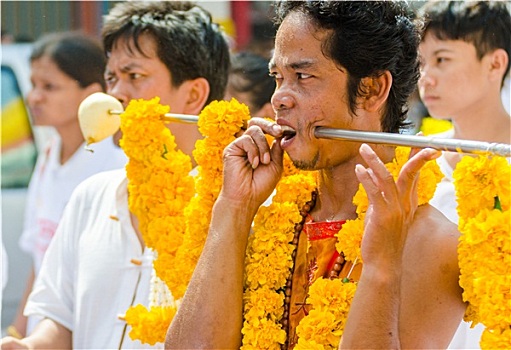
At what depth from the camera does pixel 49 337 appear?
379 centimetres

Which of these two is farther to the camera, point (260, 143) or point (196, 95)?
point (196, 95)

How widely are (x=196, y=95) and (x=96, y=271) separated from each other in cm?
89

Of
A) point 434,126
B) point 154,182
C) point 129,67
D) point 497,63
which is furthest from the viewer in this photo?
point 434,126

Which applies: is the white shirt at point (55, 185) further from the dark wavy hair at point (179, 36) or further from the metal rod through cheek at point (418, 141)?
the metal rod through cheek at point (418, 141)

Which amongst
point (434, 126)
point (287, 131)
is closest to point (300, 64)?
point (287, 131)

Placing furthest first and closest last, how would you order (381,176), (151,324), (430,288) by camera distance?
(151,324) → (430,288) → (381,176)

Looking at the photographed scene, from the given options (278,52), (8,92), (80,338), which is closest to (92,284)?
(80,338)

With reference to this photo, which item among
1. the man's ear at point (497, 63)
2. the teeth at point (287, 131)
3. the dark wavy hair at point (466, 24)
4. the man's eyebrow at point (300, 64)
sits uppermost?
the dark wavy hair at point (466, 24)

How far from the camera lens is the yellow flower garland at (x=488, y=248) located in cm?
259

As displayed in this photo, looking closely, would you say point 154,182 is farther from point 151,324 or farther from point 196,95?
point 196,95

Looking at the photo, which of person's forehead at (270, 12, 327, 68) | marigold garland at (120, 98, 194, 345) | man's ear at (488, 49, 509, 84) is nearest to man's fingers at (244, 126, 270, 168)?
person's forehead at (270, 12, 327, 68)

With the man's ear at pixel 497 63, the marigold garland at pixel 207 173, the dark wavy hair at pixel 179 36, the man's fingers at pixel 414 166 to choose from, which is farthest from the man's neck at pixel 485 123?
the man's fingers at pixel 414 166

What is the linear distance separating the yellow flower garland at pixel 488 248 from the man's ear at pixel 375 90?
42cm

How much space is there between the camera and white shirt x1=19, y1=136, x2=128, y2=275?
5650 mm
